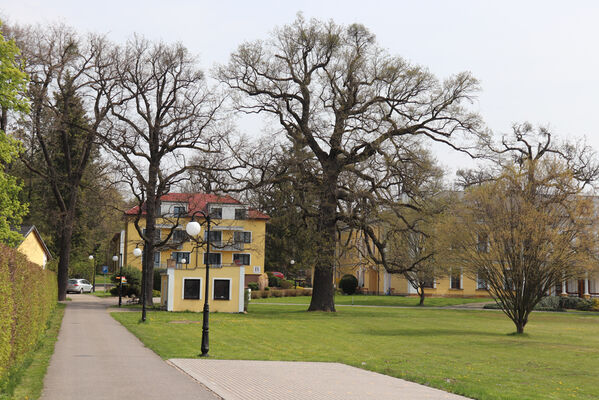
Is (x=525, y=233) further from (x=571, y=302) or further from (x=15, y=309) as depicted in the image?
(x=571, y=302)

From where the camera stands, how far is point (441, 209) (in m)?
36.3

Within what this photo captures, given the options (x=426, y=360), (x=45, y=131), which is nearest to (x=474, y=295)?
(x=45, y=131)

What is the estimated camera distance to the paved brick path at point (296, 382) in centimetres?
1126

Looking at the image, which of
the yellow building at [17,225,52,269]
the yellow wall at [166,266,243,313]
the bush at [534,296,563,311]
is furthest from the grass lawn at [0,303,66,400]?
the bush at [534,296,563,311]

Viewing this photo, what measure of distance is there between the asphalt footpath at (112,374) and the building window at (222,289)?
17.0 m

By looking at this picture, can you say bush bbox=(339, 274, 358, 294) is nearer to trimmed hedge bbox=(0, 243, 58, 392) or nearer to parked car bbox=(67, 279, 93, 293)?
parked car bbox=(67, 279, 93, 293)

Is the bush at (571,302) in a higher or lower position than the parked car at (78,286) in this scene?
lower

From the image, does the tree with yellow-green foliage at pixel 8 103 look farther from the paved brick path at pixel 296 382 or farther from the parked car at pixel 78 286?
the parked car at pixel 78 286

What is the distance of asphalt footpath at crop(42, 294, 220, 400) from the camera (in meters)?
10.6

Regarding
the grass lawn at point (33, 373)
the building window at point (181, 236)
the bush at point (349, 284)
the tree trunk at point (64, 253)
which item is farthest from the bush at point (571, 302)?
the grass lawn at point (33, 373)

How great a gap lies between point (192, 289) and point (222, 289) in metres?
1.80

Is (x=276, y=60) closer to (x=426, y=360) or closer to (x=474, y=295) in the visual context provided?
(x=426, y=360)

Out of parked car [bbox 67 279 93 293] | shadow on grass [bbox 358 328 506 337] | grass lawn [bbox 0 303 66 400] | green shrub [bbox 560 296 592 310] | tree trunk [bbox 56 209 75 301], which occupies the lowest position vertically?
shadow on grass [bbox 358 328 506 337]

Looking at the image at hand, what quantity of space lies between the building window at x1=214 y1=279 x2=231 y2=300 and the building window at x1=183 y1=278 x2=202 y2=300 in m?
0.96
